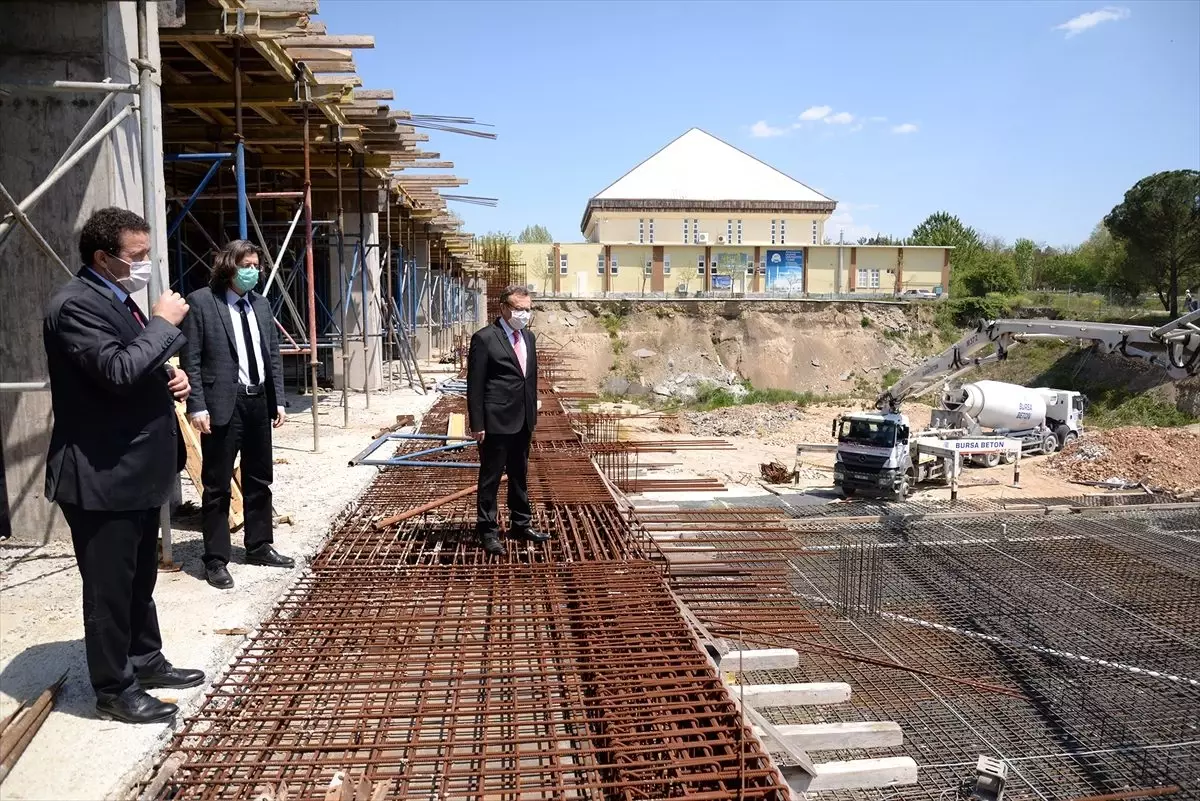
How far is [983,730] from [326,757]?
6.06 metres

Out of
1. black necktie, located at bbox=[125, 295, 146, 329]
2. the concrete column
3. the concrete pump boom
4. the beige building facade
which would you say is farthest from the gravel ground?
the beige building facade

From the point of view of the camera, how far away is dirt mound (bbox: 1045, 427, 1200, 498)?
57.6 feet

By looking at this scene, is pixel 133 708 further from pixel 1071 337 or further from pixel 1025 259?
pixel 1025 259

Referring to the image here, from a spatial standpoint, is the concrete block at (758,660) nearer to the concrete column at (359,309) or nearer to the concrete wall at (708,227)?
the concrete column at (359,309)

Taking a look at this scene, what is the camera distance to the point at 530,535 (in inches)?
201

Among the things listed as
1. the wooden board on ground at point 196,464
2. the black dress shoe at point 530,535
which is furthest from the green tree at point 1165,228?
the wooden board on ground at point 196,464

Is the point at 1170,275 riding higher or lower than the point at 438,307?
higher

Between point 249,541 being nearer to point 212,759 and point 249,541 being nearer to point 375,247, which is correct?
point 212,759

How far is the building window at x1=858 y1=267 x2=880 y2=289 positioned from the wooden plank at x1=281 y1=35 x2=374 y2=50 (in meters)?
39.5

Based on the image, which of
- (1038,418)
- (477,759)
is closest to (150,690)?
(477,759)

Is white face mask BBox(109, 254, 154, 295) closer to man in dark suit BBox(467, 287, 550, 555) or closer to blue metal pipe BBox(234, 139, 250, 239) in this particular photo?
man in dark suit BBox(467, 287, 550, 555)

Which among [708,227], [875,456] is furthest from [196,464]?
[708,227]

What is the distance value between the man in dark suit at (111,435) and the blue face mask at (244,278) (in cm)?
127

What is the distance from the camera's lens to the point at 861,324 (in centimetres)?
3825
